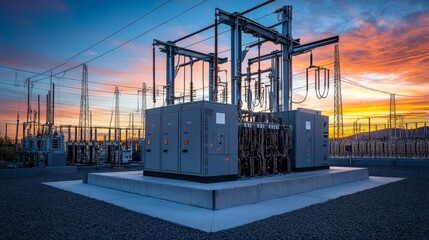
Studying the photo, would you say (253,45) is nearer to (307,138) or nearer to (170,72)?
(170,72)

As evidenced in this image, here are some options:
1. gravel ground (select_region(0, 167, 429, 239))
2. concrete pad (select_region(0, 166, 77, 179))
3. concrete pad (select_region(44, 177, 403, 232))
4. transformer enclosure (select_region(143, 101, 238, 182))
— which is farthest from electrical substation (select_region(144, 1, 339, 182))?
concrete pad (select_region(0, 166, 77, 179))

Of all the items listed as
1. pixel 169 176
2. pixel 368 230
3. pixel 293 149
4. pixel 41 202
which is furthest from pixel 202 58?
pixel 368 230

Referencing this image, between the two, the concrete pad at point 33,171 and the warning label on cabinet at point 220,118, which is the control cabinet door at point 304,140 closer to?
the warning label on cabinet at point 220,118

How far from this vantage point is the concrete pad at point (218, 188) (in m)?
7.93

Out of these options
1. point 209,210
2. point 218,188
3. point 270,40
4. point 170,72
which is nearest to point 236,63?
point 270,40

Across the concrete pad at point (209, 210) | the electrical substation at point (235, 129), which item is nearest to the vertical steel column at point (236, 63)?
the electrical substation at point (235, 129)

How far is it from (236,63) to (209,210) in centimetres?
571

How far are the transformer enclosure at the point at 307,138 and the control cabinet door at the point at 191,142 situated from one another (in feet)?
14.7

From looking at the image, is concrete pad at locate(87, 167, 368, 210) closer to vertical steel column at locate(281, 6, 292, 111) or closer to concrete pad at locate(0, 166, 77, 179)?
vertical steel column at locate(281, 6, 292, 111)

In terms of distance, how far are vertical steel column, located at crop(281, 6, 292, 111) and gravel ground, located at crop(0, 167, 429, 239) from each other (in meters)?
6.00

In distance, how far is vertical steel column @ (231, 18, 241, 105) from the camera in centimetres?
1130

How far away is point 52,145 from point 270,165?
13756mm

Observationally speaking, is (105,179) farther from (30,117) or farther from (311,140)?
(30,117)

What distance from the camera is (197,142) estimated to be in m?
9.62
